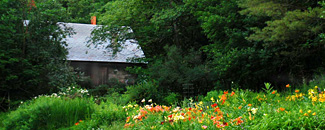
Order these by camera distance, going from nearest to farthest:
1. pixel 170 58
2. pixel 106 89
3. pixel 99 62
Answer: pixel 170 58
pixel 106 89
pixel 99 62

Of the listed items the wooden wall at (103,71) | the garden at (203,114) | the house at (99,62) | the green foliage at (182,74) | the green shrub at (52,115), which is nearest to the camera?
the garden at (203,114)

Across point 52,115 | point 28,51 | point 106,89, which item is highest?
point 28,51

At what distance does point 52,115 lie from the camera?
7449 mm

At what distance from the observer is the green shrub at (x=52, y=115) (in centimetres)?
732

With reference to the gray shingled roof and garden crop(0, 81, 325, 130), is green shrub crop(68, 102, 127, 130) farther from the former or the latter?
the gray shingled roof

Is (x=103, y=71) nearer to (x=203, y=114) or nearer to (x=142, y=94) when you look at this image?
(x=142, y=94)

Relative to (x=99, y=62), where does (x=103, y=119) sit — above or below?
below

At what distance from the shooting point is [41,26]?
14586 mm

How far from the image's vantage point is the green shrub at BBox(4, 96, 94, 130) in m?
A: 7.32

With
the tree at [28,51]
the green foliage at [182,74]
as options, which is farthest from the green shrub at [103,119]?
the tree at [28,51]

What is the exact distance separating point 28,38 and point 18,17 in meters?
0.97

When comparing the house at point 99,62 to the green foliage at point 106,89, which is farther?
the house at point 99,62

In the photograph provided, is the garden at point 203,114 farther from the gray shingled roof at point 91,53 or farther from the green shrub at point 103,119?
the gray shingled roof at point 91,53

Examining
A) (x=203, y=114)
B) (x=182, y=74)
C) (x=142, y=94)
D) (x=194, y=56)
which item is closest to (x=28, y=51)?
(x=142, y=94)
